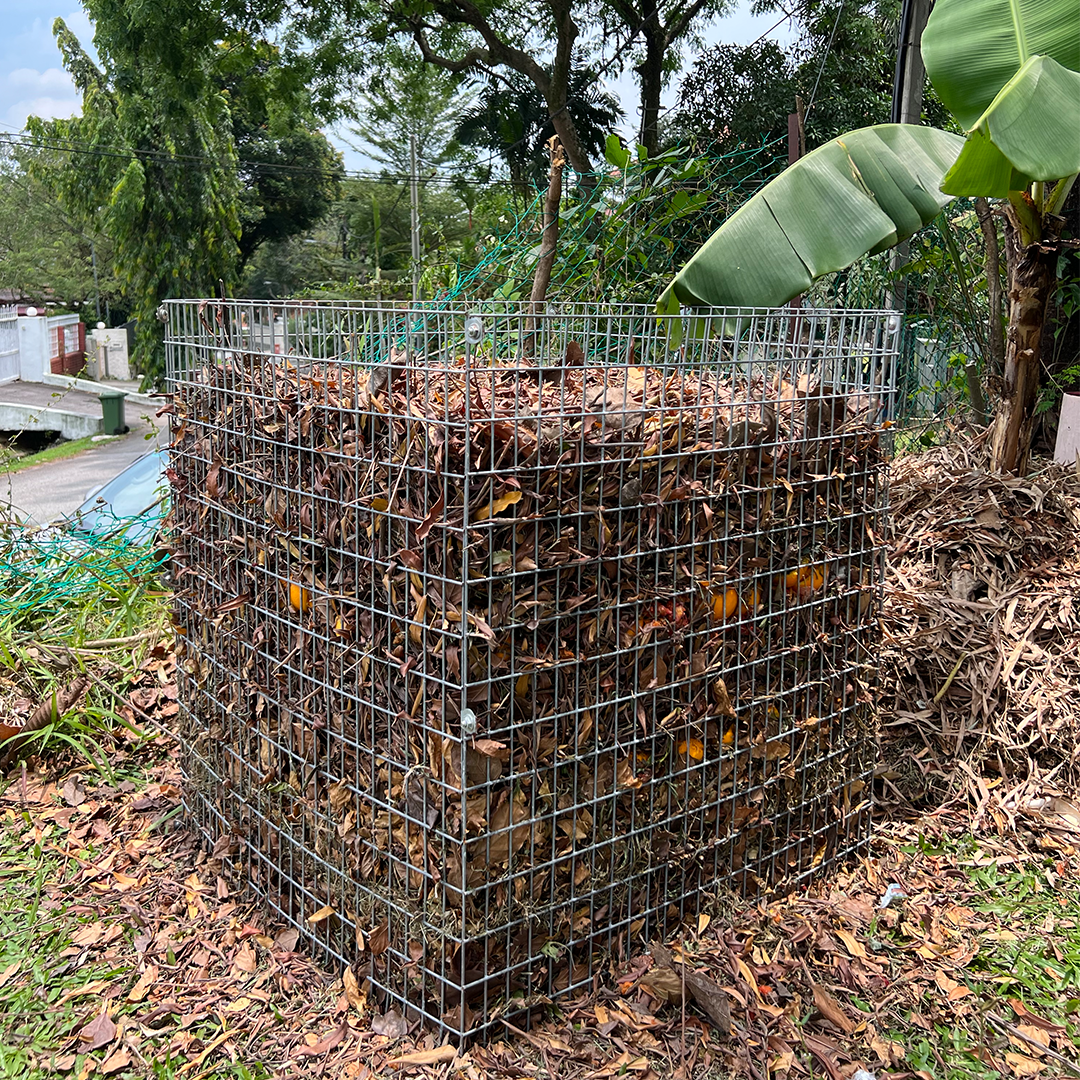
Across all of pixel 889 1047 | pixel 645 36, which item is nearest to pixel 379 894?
pixel 889 1047

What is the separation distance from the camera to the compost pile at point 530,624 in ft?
8.02

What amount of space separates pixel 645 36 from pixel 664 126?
2221mm

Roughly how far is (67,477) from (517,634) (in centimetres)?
2048

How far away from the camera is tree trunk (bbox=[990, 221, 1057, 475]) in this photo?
15.4 feet

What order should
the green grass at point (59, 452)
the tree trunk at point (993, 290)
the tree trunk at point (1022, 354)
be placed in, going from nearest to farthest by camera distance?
the tree trunk at point (1022, 354)
the tree trunk at point (993, 290)
the green grass at point (59, 452)

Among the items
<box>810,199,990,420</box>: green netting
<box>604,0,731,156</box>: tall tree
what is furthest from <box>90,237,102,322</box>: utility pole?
<box>810,199,990,420</box>: green netting

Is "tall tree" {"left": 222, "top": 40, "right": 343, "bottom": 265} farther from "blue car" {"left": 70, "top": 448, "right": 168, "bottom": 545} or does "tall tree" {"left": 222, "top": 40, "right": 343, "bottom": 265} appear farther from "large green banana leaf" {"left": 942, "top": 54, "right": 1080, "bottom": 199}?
"large green banana leaf" {"left": 942, "top": 54, "right": 1080, "bottom": 199}

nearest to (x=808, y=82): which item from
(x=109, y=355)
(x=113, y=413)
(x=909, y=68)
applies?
(x=909, y=68)

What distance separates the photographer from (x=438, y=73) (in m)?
20.4

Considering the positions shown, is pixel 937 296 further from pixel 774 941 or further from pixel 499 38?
pixel 499 38

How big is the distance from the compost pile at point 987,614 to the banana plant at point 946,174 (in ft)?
3.13

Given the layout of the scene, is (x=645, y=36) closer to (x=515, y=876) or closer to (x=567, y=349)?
(x=567, y=349)

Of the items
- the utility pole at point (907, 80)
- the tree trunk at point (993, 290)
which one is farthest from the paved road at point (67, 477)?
the tree trunk at point (993, 290)

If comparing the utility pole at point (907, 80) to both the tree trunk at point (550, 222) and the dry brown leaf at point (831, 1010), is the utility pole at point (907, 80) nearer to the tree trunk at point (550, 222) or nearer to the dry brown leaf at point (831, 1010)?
the tree trunk at point (550, 222)
